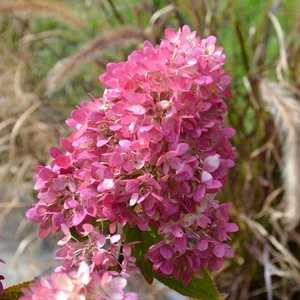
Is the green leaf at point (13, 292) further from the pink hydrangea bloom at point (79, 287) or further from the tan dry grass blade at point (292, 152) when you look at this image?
the tan dry grass blade at point (292, 152)

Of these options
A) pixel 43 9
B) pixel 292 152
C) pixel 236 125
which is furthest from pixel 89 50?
pixel 236 125

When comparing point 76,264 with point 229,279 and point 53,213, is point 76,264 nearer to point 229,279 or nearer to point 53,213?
point 53,213

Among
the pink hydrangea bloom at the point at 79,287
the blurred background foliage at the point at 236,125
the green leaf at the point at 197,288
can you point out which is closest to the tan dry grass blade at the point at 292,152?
the blurred background foliage at the point at 236,125

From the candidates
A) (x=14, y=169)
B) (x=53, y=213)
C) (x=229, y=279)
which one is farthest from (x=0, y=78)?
(x=53, y=213)

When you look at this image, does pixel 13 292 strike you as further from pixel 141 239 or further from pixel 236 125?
pixel 236 125

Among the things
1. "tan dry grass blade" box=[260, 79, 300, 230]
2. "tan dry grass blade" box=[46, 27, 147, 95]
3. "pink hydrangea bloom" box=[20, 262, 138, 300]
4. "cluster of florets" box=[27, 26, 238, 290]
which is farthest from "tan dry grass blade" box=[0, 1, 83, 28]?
"pink hydrangea bloom" box=[20, 262, 138, 300]

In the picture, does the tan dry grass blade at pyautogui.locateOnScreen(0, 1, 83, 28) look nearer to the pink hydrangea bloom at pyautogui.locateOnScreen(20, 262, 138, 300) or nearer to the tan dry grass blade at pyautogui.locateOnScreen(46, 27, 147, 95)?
the tan dry grass blade at pyautogui.locateOnScreen(46, 27, 147, 95)

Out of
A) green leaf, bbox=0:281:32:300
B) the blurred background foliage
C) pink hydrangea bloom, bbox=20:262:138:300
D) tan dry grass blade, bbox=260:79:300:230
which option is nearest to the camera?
pink hydrangea bloom, bbox=20:262:138:300
